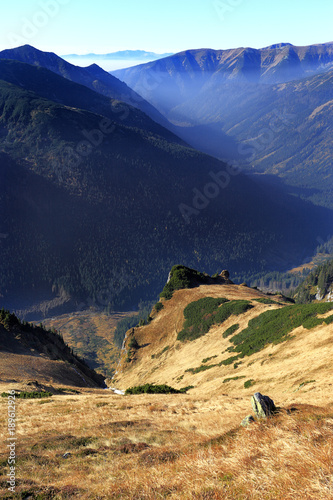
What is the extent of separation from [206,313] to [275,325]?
2127 cm

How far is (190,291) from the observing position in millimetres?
72188

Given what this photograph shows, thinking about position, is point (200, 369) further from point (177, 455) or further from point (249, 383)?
point (177, 455)

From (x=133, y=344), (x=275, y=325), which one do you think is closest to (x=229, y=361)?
(x=275, y=325)

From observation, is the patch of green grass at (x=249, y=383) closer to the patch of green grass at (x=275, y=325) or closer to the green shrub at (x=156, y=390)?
the green shrub at (x=156, y=390)

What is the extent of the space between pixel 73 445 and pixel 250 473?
28.0 ft

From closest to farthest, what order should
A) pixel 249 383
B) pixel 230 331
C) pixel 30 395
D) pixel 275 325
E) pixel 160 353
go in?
pixel 30 395 → pixel 249 383 → pixel 275 325 → pixel 230 331 → pixel 160 353

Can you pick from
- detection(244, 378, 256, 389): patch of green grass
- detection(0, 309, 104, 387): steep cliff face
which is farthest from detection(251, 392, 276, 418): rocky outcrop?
detection(0, 309, 104, 387): steep cliff face

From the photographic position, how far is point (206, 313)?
192ft

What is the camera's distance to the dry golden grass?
7.02m

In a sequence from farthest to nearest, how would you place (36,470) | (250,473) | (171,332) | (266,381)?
(171,332) → (266,381) → (36,470) → (250,473)

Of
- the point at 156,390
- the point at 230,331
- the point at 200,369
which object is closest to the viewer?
the point at 156,390

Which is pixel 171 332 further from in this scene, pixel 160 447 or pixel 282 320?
pixel 160 447

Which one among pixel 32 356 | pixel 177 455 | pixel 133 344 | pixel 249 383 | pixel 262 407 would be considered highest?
pixel 262 407

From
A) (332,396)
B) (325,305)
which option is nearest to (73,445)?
(332,396)
